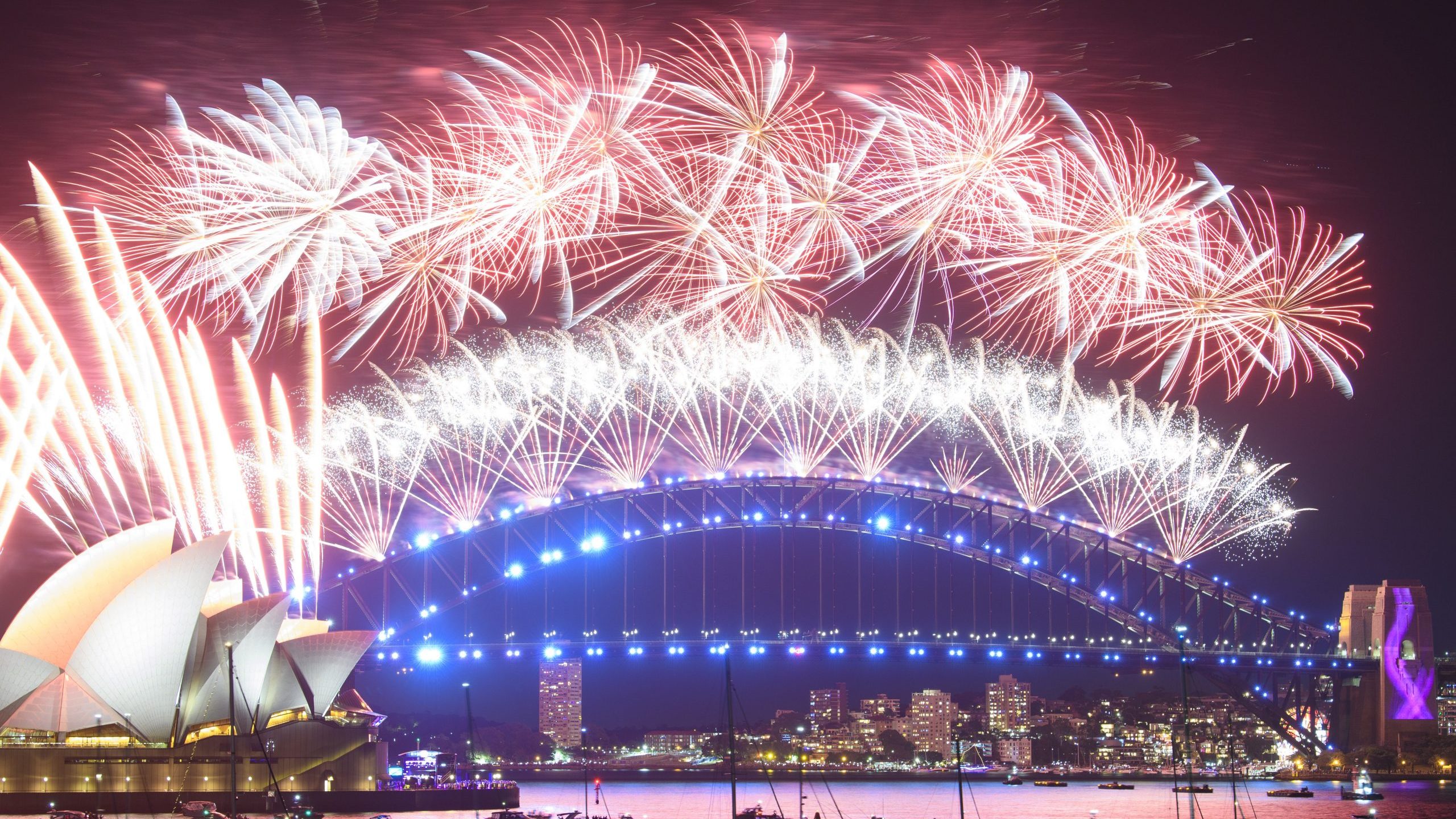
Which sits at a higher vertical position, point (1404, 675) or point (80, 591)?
point (80, 591)

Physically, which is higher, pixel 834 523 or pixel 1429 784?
pixel 834 523

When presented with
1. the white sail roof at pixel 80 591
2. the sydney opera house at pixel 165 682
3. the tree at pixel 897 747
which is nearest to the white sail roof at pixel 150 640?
the sydney opera house at pixel 165 682

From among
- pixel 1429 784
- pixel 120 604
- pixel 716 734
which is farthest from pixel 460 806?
pixel 716 734

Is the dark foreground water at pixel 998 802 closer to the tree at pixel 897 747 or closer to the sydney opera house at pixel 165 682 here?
the sydney opera house at pixel 165 682

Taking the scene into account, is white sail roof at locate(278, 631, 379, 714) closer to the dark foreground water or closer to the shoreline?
the dark foreground water

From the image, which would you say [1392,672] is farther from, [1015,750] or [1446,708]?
[1015,750]

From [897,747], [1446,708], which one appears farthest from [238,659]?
[897,747]

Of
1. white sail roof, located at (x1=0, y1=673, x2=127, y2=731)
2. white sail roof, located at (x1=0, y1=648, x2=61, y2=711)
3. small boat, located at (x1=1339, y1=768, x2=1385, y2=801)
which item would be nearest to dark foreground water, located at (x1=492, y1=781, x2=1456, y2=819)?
small boat, located at (x1=1339, y1=768, x2=1385, y2=801)

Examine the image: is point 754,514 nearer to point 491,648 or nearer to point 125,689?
point 491,648
